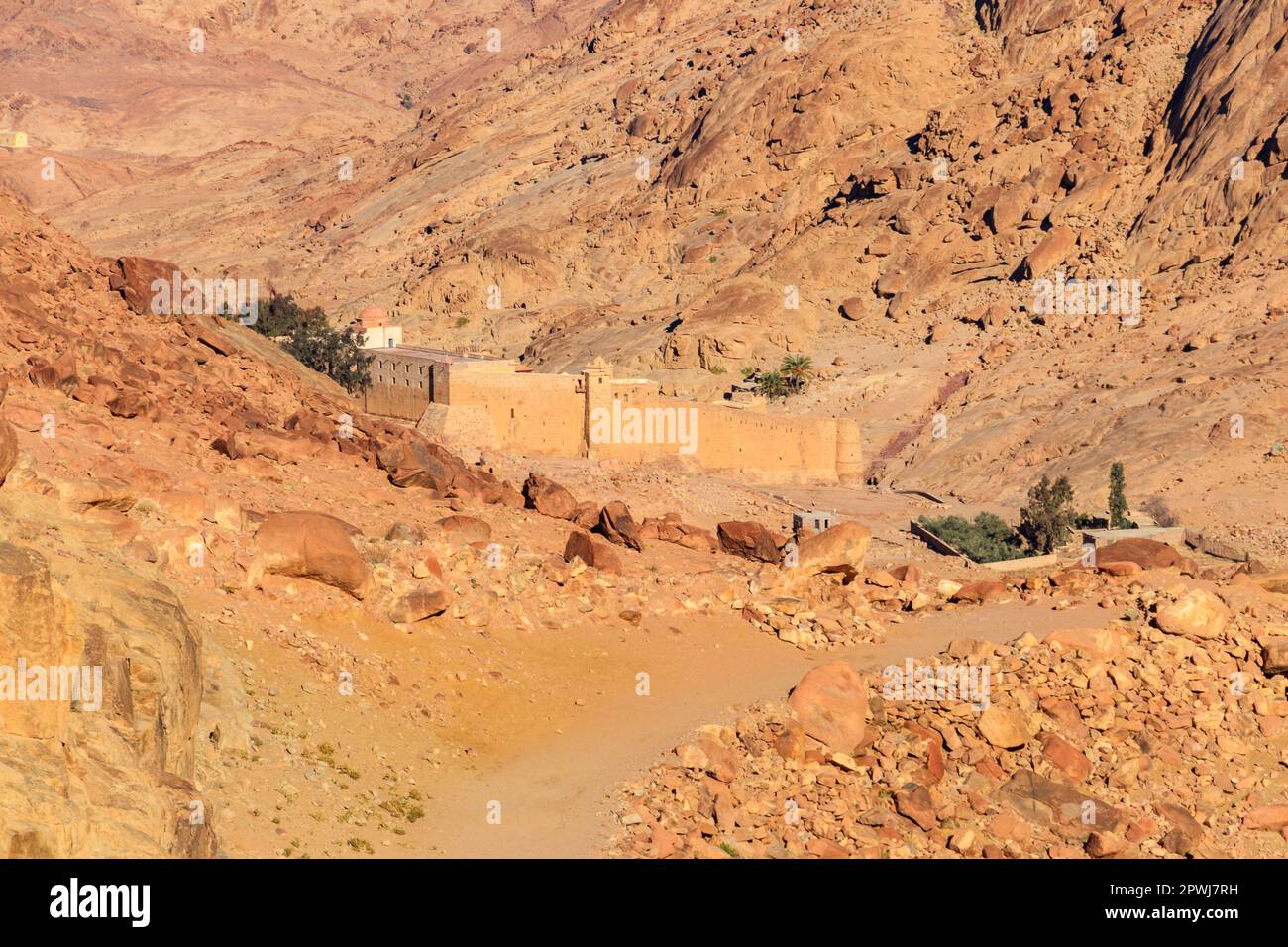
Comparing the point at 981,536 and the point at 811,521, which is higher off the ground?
the point at 811,521

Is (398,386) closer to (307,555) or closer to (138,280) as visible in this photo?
(138,280)

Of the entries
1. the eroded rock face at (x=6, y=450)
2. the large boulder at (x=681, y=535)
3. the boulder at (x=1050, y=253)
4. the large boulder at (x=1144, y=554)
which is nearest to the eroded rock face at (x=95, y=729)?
the eroded rock face at (x=6, y=450)

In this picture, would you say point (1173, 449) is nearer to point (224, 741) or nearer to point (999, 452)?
point (999, 452)

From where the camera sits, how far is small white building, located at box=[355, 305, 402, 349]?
55.4 meters

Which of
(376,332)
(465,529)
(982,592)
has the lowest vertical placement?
(982,592)

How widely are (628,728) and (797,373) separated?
47433 millimetres

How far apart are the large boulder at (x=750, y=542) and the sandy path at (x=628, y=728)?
4.40m

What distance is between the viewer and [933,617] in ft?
92.1

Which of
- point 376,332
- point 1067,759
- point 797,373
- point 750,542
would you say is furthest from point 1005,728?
point 797,373

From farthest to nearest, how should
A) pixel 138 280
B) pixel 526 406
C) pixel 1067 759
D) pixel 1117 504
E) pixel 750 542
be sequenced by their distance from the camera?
1. pixel 526 406
2. pixel 1117 504
3. pixel 138 280
4. pixel 750 542
5. pixel 1067 759

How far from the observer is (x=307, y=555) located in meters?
22.5

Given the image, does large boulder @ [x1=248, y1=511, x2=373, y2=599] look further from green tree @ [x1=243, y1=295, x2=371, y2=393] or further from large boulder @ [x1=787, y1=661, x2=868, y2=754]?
green tree @ [x1=243, y1=295, x2=371, y2=393]
